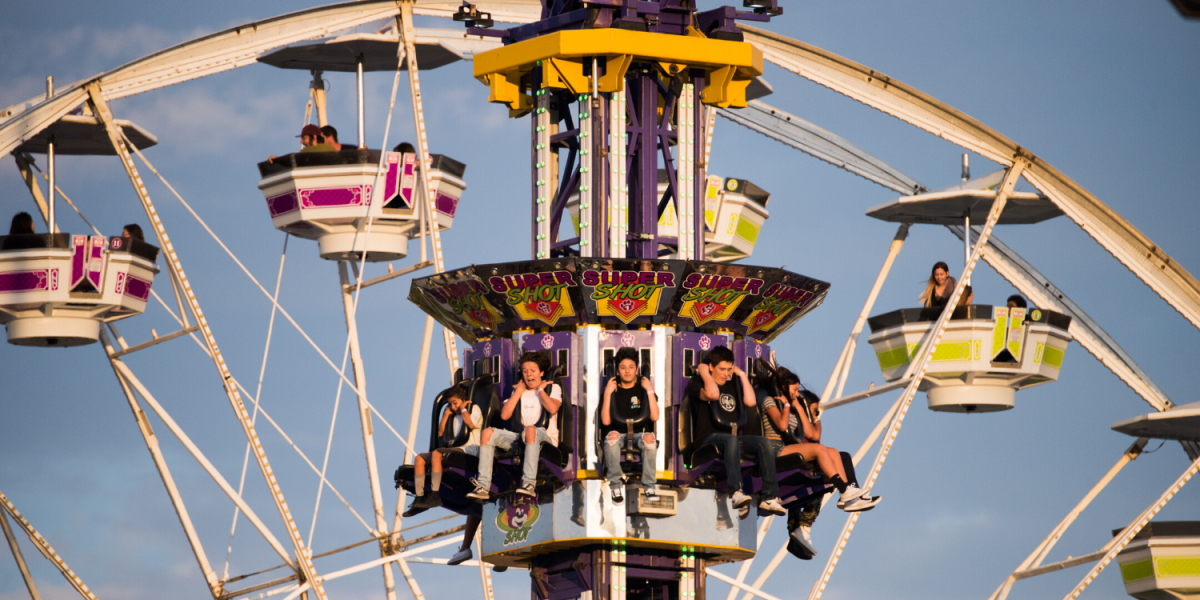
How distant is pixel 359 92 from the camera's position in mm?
30609

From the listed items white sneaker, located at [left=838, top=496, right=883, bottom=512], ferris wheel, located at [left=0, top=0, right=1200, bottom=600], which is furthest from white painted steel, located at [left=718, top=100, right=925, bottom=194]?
white sneaker, located at [left=838, top=496, right=883, bottom=512]

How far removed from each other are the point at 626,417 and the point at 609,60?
4.65 meters

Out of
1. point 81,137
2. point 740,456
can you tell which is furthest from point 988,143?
point 81,137

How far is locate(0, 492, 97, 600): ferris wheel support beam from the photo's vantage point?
28.0m

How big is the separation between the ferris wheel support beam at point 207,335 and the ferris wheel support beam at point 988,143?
9.41m

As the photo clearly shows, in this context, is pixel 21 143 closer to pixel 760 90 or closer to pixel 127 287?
pixel 127 287

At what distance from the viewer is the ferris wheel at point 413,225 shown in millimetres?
28844

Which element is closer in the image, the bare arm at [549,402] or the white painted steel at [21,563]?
the bare arm at [549,402]

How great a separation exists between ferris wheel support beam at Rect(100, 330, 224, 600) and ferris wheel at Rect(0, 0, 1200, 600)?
35 millimetres

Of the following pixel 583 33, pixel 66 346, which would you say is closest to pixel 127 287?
pixel 66 346

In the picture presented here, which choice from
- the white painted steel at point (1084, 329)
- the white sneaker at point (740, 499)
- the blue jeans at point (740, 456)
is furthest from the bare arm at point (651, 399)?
the white painted steel at point (1084, 329)

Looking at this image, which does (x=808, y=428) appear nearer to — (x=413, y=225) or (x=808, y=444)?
(x=808, y=444)

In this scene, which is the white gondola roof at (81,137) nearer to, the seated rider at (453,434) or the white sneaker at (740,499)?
the seated rider at (453,434)

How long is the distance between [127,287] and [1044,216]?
16.4m
